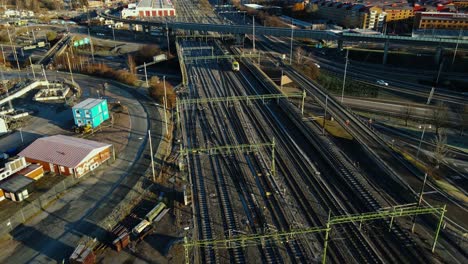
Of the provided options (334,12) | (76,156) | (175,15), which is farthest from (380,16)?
(76,156)

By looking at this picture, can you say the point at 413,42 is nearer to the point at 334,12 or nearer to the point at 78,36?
the point at 334,12

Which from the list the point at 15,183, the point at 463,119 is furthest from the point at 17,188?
the point at 463,119

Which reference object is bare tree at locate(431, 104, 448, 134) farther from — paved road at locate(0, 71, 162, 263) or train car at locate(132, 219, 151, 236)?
train car at locate(132, 219, 151, 236)

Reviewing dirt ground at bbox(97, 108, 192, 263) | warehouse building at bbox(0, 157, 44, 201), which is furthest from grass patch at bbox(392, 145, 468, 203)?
warehouse building at bbox(0, 157, 44, 201)

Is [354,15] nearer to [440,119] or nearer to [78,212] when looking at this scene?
[440,119]

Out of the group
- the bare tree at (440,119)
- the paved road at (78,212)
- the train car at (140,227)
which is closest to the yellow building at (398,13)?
the bare tree at (440,119)

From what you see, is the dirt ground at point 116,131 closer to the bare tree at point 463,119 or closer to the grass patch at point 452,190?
the grass patch at point 452,190
